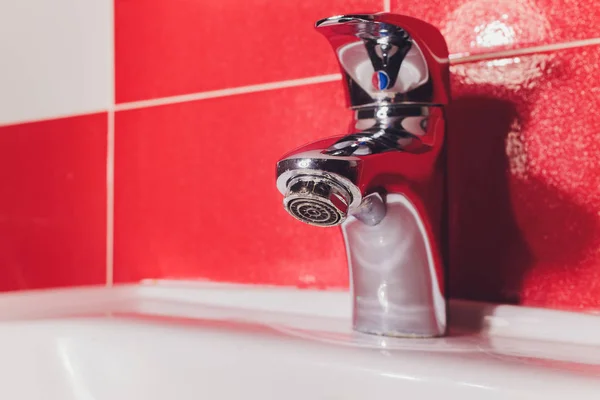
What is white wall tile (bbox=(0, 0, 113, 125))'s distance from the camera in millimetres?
636

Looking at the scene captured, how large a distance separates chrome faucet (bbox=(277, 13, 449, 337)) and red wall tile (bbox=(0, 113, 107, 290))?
332 mm

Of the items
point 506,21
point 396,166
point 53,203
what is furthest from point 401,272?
point 53,203

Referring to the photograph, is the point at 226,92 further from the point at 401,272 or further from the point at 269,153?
the point at 401,272

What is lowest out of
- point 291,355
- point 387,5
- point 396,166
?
point 291,355

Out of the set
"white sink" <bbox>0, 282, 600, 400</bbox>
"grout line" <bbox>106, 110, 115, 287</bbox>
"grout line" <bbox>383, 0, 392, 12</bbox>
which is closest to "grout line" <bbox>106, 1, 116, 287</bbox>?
"grout line" <bbox>106, 110, 115, 287</bbox>

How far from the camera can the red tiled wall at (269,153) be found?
1.32 feet

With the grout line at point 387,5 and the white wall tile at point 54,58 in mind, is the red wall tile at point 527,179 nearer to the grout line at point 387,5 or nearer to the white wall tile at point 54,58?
the grout line at point 387,5

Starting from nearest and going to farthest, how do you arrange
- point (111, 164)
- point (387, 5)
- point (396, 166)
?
point (396, 166) → point (387, 5) → point (111, 164)

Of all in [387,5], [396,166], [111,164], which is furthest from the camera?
[111,164]

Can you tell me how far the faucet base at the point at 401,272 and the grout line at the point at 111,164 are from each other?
316mm

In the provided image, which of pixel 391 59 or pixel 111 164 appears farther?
pixel 111 164

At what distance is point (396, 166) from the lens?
36 cm

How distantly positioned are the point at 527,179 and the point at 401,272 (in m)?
0.10

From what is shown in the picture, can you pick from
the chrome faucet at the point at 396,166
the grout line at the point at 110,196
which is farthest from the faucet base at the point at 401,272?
the grout line at the point at 110,196
